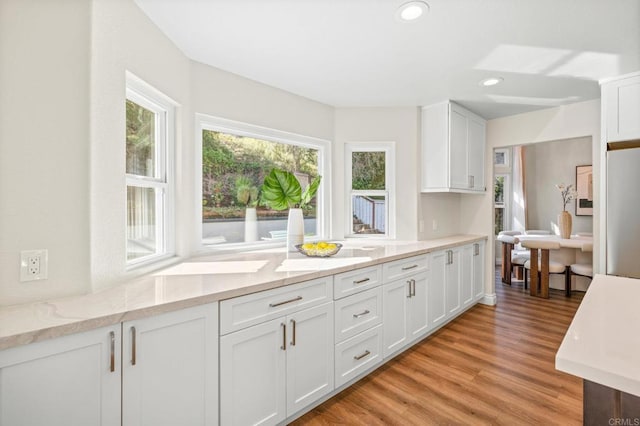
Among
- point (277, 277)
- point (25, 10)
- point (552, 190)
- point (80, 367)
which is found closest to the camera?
point (80, 367)

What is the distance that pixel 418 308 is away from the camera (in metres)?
2.73

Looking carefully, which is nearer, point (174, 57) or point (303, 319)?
point (303, 319)

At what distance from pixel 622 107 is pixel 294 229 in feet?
9.42

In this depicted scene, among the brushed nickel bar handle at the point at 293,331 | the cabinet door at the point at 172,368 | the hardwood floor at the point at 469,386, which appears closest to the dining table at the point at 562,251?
the hardwood floor at the point at 469,386

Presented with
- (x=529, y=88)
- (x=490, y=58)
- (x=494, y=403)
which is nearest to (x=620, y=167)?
(x=529, y=88)

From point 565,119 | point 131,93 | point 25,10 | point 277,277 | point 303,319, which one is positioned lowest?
point 303,319

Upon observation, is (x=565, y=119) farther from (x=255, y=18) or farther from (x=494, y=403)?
(x=255, y=18)

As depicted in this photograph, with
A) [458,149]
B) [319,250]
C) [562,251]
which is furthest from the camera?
[562,251]

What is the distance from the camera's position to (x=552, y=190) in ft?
19.5

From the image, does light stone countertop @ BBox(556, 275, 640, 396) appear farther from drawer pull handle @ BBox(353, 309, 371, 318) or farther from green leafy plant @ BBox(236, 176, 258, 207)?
green leafy plant @ BBox(236, 176, 258, 207)

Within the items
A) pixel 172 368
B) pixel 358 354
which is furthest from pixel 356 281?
pixel 172 368

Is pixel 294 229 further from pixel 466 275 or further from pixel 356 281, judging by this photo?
pixel 466 275

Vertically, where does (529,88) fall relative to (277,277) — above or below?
above

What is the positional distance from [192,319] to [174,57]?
5.69 ft
